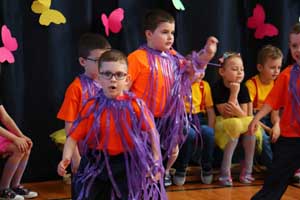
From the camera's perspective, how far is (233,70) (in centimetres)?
412

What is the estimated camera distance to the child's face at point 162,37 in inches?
123

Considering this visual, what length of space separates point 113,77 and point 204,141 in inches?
66.9

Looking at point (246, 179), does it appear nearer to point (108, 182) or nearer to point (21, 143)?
point (21, 143)

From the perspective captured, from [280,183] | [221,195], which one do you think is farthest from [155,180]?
[221,195]

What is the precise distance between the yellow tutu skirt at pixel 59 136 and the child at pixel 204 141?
82 centimetres

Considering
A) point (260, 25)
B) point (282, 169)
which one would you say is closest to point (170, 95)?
point (282, 169)

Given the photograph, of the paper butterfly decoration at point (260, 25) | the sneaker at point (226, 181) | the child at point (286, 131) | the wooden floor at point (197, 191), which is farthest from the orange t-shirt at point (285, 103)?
the paper butterfly decoration at point (260, 25)

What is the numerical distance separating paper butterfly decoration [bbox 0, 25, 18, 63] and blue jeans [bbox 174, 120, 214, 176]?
130cm

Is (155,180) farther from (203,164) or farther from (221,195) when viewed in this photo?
(203,164)

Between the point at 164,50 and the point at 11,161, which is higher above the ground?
the point at 164,50

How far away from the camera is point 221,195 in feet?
12.2

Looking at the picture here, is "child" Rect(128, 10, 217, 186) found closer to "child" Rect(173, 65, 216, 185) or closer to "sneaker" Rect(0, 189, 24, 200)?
"child" Rect(173, 65, 216, 185)

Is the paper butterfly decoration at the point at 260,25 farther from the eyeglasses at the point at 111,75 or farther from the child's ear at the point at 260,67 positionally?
the eyeglasses at the point at 111,75

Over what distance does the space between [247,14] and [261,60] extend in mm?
491
